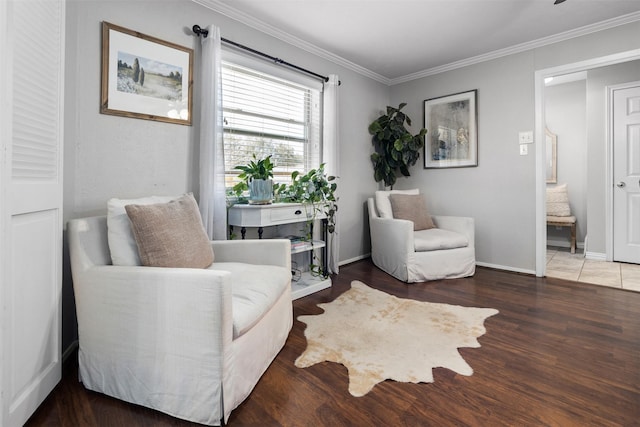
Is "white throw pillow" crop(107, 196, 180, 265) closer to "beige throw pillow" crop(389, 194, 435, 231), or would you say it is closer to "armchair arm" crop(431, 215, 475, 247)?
"beige throw pillow" crop(389, 194, 435, 231)

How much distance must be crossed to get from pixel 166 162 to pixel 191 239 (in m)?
0.85

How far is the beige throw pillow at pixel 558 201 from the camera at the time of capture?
475 cm

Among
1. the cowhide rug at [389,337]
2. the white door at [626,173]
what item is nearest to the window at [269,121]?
the cowhide rug at [389,337]

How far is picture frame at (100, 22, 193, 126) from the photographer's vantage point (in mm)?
2037

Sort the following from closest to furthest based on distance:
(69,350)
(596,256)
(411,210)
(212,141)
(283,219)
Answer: (69,350), (212,141), (283,219), (411,210), (596,256)

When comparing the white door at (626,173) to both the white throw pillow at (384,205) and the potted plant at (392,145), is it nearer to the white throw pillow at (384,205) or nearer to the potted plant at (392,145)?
the potted plant at (392,145)

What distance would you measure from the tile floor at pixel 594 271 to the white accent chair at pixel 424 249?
0.98 metres

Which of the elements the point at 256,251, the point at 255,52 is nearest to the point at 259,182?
the point at 256,251

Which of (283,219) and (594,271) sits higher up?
(283,219)

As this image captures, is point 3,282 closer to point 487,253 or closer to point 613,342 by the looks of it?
point 613,342

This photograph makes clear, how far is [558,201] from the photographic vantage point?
15.7 feet

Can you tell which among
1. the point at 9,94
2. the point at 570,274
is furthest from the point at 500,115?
the point at 9,94

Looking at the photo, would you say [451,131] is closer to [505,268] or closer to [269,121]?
[505,268]

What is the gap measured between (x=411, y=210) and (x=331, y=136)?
1.21 m
